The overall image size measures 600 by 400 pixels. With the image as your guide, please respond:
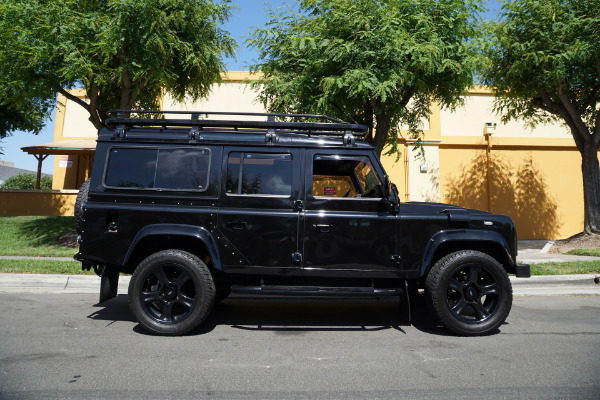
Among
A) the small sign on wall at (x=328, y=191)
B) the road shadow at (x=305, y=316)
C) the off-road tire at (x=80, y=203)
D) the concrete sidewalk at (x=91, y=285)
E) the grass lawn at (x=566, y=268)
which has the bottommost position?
the road shadow at (x=305, y=316)

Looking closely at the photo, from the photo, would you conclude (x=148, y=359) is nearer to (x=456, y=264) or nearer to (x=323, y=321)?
(x=323, y=321)

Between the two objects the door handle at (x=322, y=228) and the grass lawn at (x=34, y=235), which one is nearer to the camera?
the door handle at (x=322, y=228)

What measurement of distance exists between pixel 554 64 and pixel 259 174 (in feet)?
33.6

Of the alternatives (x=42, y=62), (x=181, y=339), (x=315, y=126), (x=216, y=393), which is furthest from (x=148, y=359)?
(x=42, y=62)

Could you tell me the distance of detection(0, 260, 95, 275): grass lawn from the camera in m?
7.52

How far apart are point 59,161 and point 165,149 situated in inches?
661

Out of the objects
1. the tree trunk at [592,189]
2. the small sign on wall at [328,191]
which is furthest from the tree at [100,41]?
the tree trunk at [592,189]

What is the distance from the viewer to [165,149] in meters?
4.58

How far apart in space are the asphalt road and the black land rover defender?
0.44 meters

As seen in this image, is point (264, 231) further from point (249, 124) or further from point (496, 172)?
point (496, 172)

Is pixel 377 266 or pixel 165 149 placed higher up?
pixel 165 149

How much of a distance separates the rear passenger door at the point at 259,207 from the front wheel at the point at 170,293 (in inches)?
12.8

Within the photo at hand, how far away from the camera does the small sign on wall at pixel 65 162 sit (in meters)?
18.4

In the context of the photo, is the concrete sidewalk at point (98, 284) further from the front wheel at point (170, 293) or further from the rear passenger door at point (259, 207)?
the rear passenger door at point (259, 207)
